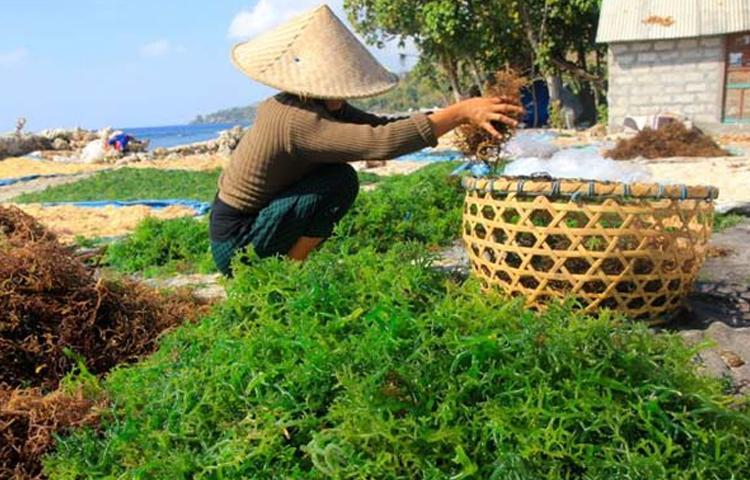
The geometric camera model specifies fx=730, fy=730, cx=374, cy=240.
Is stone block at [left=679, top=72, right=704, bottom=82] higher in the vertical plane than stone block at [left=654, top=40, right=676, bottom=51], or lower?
lower

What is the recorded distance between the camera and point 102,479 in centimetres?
160

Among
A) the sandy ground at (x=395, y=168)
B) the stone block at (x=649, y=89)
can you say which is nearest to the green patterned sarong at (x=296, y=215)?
the sandy ground at (x=395, y=168)

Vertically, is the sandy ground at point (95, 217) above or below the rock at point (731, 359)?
below

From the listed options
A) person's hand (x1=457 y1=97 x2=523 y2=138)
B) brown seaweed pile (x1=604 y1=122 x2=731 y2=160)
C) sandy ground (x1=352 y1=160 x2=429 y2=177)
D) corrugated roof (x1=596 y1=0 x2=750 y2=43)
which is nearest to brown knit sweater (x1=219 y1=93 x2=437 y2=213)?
person's hand (x1=457 y1=97 x2=523 y2=138)

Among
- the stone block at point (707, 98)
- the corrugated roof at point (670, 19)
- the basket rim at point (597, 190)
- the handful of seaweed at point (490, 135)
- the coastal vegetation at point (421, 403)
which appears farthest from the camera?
the stone block at point (707, 98)

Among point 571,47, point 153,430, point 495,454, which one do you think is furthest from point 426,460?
point 571,47

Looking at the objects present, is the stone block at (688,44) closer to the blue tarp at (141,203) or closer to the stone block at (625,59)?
the stone block at (625,59)

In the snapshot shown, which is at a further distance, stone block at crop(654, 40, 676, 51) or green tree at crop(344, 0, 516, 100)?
green tree at crop(344, 0, 516, 100)

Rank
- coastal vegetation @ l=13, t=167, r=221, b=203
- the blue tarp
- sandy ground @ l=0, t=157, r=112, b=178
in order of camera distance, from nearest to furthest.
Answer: the blue tarp
coastal vegetation @ l=13, t=167, r=221, b=203
sandy ground @ l=0, t=157, r=112, b=178

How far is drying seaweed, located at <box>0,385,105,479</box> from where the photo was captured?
1901mm

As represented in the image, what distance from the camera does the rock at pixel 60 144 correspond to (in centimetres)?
2389

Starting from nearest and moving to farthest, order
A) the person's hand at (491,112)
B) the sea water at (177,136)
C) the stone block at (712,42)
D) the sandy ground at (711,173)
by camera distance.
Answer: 1. the person's hand at (491,112)
2. the sandy ground at (711,173)
3. the stone block at (712,42)
4. the sea water at (177,136)

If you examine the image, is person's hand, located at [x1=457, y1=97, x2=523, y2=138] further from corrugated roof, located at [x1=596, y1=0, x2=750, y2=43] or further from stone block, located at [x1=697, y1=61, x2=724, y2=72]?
stone block, located at [x1=697, y1=61, x2=724, y2=72]

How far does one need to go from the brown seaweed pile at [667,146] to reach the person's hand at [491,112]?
7.63 m
